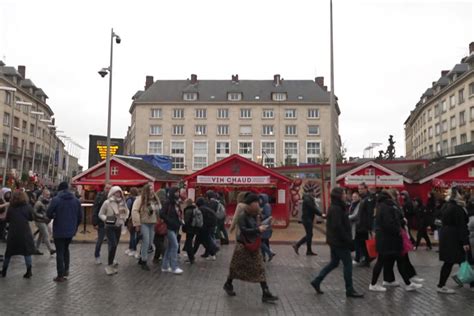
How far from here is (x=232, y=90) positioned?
7338cm

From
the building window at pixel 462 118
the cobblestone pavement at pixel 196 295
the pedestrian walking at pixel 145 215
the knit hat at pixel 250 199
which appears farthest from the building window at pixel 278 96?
the knit hat at pixel 250 199

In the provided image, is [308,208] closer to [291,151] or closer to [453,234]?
[453,234]

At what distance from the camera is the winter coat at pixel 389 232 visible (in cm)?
752

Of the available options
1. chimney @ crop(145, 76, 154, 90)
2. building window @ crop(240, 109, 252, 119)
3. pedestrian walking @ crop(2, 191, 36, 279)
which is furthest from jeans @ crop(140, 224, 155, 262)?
chimney @ crop(145, 76, 154, 90)

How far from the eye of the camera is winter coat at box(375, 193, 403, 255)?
7.52 metres

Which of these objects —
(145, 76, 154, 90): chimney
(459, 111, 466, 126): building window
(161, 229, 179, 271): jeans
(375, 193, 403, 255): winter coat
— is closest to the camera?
(375, 193, 403, 255): winter coat

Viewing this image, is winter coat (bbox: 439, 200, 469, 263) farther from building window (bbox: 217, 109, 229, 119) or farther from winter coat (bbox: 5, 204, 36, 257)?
building window (bbox: 217, 109, 229, 119)

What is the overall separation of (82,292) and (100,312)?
1.33 m

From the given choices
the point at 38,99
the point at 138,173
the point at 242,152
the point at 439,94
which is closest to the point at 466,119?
the point at 439,94

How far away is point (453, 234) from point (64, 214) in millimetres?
6726

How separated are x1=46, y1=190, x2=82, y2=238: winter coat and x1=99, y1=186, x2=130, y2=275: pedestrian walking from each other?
663 millimetres

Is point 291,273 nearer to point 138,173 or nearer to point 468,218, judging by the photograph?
point 468,218

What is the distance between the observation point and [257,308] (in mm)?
6590

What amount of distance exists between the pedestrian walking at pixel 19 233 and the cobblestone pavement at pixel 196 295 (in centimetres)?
41
